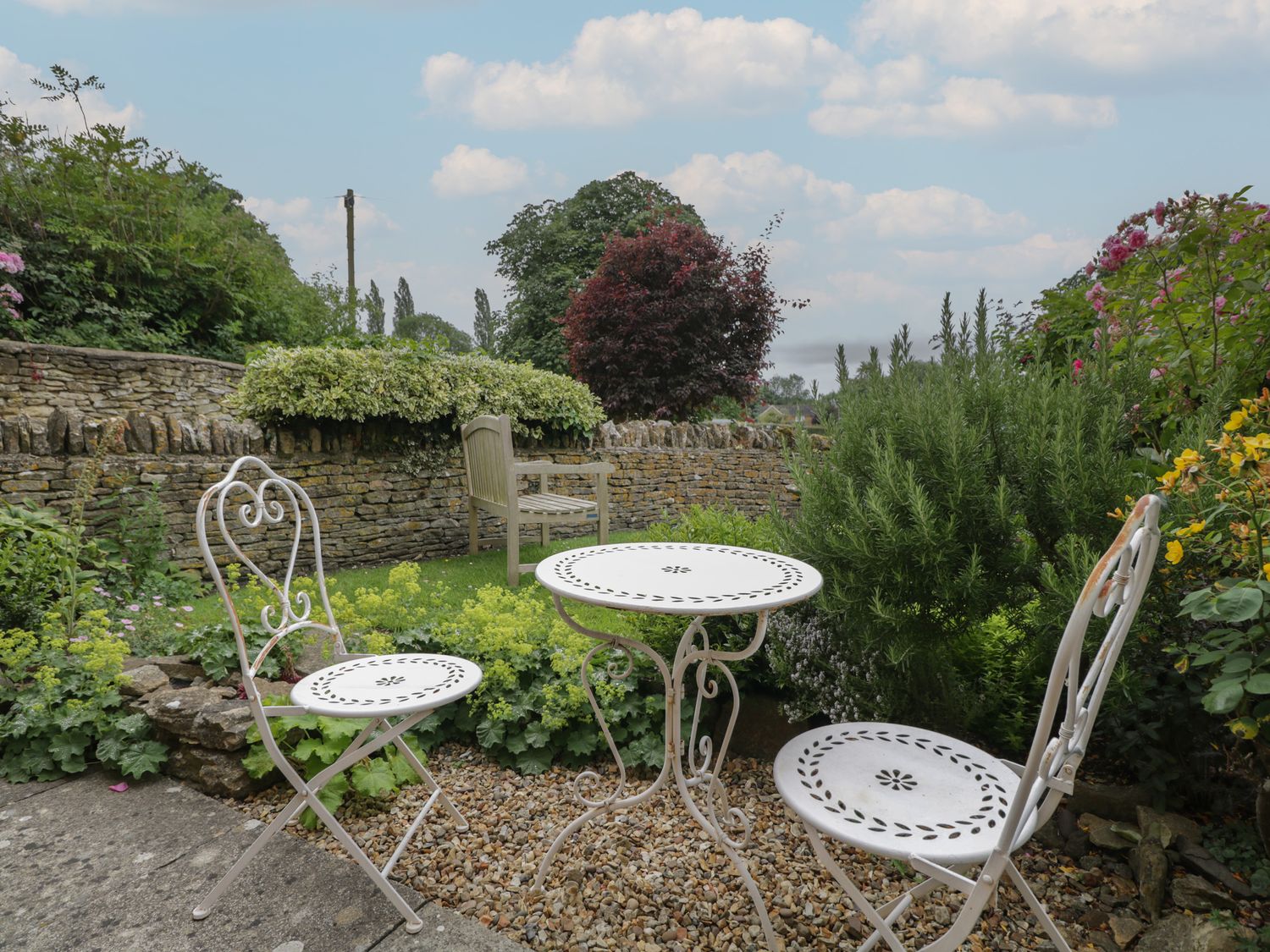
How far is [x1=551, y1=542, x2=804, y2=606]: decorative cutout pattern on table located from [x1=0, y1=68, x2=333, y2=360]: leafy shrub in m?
9.80

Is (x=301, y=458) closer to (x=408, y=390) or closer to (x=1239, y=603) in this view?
(x=408, y=390)

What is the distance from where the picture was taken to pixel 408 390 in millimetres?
5672

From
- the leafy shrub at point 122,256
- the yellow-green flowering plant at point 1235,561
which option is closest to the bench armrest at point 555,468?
the yellow-green flowering plant at point 1235,561

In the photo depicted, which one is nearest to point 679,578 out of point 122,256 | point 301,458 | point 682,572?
point 682,572

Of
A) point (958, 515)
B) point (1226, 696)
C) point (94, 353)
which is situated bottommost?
point (1226, 696)

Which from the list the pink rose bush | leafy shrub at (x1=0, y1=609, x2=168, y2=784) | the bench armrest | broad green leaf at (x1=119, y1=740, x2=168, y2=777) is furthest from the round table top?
the pink rose bush

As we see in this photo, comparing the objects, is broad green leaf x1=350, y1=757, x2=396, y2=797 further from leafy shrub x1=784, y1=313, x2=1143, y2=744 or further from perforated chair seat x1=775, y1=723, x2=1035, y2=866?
leafy shrub x1=784, y1=313, x2=1143, y2=744

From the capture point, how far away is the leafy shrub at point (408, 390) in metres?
5.12

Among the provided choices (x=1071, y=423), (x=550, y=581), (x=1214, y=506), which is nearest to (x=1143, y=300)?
(x=1071, y=423)

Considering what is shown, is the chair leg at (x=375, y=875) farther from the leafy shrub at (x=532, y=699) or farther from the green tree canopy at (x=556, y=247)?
the green tree canopy at (x=556, y=247)

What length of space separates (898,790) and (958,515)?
0.93m

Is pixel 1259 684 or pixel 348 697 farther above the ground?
pixel 1259 684

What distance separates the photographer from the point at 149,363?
8.80m

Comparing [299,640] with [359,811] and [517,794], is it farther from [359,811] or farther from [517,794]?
[517,794]
